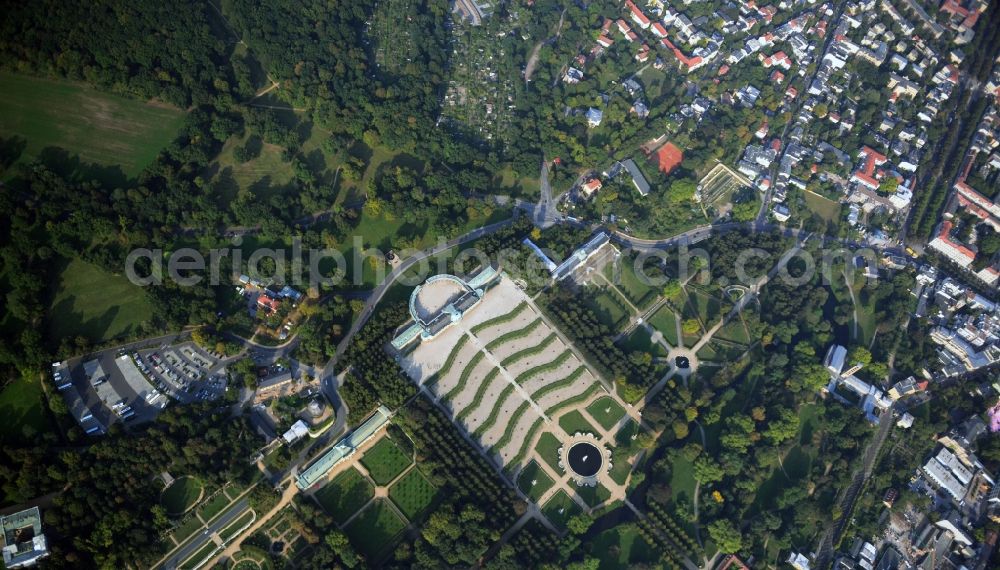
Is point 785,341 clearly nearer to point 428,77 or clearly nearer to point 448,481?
point 448,481

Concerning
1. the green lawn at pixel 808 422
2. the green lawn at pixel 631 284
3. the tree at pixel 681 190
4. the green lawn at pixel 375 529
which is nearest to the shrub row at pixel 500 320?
the green lawn at pixel 631 284

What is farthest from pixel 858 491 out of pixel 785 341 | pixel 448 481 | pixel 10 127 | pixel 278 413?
pixel 10 127

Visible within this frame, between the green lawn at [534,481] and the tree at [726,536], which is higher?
the green lawn at [534,481]

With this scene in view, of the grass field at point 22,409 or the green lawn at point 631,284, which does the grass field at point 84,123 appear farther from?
the green lawn at point 631,284

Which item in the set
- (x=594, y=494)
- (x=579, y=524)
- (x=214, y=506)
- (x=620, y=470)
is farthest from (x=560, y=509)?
(x=214, y=506)

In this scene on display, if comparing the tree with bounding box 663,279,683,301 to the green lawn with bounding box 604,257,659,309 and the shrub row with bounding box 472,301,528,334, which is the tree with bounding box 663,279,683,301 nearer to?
the green lawn with bounding box 604,257,659,309

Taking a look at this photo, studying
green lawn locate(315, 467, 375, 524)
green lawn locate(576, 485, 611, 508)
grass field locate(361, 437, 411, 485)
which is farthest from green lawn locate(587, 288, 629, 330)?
green lawn locate(315, 467, 375, 524)

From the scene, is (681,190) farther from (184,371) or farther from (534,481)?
(184,371)
